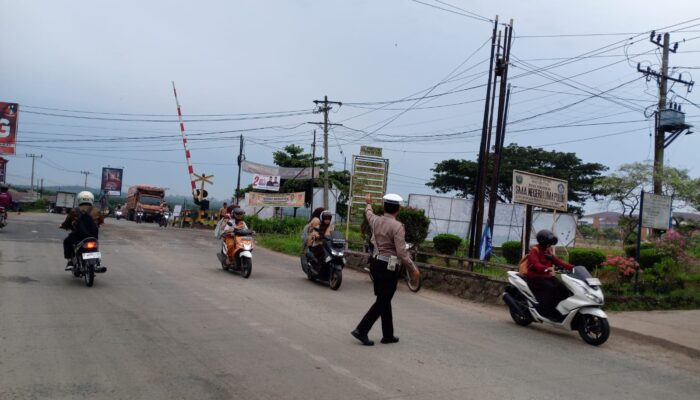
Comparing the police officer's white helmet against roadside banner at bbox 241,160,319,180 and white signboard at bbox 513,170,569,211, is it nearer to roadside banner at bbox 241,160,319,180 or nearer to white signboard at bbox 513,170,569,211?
white signboard at bbox 513,170,569,211

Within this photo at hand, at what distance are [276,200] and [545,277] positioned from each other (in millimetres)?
26204

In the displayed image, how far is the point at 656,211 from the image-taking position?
488 inches

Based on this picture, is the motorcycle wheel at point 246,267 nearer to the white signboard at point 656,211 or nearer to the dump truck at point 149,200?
the white signboard at point 656,211

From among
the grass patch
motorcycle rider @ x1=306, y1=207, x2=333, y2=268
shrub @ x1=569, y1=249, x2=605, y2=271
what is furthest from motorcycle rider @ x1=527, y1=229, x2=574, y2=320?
the grass patch

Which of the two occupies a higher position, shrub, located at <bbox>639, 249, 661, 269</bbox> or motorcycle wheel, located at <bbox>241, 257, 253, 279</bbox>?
shrub, located at <bbox>639, 249, 661, 269</bbox>

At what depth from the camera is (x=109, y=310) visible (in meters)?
8.34

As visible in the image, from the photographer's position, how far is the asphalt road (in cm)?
520

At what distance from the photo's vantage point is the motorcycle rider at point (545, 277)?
28.4 feet

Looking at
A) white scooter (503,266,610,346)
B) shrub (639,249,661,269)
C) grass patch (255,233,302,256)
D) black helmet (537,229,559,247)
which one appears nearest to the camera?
white scooter (503,266,610,346)

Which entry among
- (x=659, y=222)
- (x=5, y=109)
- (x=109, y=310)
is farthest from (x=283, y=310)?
(x=5, y=109)

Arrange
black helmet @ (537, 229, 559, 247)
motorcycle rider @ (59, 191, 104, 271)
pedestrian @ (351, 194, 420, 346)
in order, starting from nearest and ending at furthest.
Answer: pedestrian @ (351, 194, 420, 346)
black helmet @ (537, 229, 559, 247)
motorcycle rider @ (59, 191, 104, 271)

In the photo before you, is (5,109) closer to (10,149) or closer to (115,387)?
(10,149)

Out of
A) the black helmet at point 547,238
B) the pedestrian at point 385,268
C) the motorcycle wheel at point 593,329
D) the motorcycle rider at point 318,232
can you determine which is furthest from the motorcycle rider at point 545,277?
the motorcycle rider at point 318,232

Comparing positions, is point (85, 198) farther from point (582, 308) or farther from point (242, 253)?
point (582, 308)
